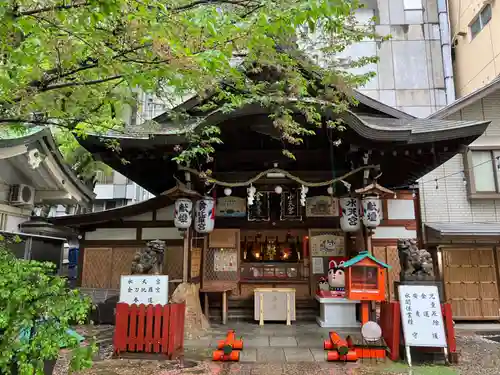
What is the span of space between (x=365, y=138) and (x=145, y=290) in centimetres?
579

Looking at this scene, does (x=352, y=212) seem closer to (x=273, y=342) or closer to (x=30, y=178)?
(x=273, y=342)

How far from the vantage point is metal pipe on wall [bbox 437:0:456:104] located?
19156mm

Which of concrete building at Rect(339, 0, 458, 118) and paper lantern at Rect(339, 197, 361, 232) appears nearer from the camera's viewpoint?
paper lantern at Rect(339, 197, 361, 232)

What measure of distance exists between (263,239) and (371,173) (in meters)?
4.39

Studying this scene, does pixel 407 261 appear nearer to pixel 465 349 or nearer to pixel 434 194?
pixel 465 349

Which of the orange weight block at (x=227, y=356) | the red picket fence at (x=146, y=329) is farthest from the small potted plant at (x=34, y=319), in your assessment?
the orange weight block at (x=227, y=356)

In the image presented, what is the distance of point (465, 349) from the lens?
7.52 meters

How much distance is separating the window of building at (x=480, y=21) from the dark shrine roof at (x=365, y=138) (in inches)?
406

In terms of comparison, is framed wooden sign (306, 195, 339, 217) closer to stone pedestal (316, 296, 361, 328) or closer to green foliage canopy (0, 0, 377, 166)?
stone pedestal (316, 296, 361, 328)

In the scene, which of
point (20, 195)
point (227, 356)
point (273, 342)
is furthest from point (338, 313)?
point (20, 195)

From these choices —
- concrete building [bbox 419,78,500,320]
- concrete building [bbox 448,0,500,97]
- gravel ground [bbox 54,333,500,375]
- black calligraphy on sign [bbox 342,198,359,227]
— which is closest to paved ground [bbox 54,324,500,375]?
gravel ground [bbox 54,333,500,375]

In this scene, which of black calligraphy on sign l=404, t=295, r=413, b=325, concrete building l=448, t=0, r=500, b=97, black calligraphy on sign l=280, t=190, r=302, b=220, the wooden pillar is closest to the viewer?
black calligraphy on sign l=404, t=295, r=413, b=325

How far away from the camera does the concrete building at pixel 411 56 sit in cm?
1947

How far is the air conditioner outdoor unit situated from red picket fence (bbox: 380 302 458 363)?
25.2 feet
